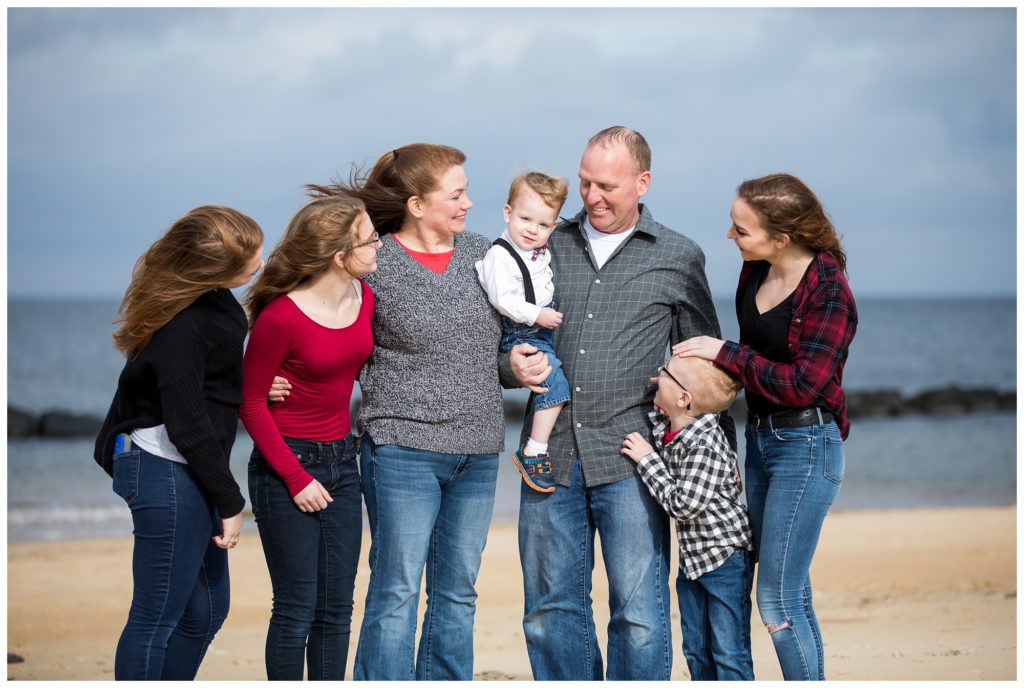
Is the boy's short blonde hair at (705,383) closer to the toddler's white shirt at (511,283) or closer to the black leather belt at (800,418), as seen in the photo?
the black leather belt at (800,418)

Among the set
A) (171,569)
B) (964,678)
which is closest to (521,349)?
(171,569)

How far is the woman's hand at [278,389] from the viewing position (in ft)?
11.0

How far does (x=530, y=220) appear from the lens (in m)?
3.69

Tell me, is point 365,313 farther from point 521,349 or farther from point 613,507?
point 613,507

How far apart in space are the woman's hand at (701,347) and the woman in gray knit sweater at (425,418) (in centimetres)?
64

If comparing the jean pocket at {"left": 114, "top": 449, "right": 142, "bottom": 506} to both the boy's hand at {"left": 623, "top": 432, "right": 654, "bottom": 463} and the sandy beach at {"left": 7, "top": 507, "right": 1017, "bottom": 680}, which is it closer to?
the boy's hand at {"left": 623, "top": 432, "right": 654, "bottom": 463}

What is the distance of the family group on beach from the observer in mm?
3189

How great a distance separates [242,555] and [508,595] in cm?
248

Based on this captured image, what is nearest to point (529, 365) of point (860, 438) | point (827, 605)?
point (827, 605)

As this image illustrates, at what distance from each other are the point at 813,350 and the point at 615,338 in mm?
687

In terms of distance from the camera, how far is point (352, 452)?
3512 mm

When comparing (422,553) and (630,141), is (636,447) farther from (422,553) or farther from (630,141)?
(630,141)

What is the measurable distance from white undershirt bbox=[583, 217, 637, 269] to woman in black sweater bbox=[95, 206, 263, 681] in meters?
1.21

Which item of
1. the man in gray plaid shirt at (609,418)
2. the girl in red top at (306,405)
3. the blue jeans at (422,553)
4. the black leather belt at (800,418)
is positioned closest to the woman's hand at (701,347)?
the man in gray plaid shirt at (609,418)
